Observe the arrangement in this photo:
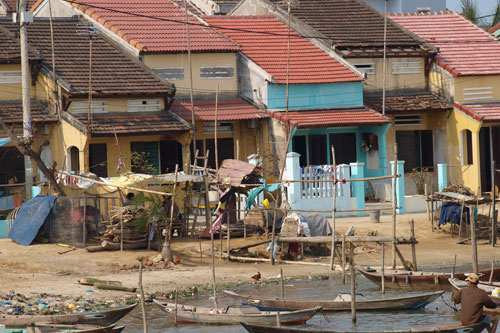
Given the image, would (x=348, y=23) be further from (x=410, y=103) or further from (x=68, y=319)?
(x=68, y=319)

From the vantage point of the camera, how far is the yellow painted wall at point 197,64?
32188 millimetres

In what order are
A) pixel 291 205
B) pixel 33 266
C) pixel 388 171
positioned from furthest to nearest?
1. pixel 388 171
2. pixel 291 205
3. pixel 33 266

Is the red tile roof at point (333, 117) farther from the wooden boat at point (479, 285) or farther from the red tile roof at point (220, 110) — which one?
the wooden boat at point (479, 285)

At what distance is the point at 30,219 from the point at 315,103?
39.4 ft

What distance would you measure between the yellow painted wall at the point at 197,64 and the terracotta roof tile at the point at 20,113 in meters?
4.29

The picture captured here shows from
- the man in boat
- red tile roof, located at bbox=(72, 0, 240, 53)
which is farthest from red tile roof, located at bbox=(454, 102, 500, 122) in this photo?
the man in boat

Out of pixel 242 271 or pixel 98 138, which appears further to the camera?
pixel 98 138

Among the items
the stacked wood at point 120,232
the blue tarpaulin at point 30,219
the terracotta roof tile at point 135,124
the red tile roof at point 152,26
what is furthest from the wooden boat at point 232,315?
the red tile roof at point 152,26

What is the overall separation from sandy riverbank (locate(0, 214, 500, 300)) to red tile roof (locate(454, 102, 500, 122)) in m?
6.87

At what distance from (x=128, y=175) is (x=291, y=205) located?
19.1ft

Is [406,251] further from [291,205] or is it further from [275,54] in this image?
[275,54]

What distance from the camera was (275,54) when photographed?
34219 mm

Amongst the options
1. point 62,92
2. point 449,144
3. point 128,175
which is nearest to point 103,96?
point 62,92

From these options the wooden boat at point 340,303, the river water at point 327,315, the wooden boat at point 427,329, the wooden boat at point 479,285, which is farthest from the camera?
the wooden boat at point 479,285
